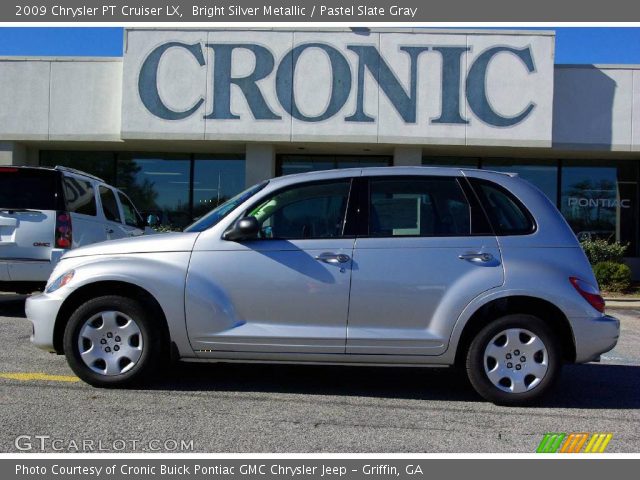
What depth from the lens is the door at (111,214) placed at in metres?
9.30

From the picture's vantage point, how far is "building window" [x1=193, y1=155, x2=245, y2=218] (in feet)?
53.4

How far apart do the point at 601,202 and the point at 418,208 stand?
13029 millimetres

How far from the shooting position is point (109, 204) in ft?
31.8

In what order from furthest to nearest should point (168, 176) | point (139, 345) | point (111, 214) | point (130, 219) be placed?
point (168, 176) < point (130, 219) < point (111, 214) < point (139, 345)

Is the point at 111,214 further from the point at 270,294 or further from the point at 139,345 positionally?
the point at 270,294

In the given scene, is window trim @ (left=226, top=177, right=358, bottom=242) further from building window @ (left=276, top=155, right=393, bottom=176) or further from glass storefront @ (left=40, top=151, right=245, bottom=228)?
glass storefront @ (left=40, top=151, right=245, bottom=228)

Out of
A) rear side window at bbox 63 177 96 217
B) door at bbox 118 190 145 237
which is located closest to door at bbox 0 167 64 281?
rear side window at bbox 63 177 96 217

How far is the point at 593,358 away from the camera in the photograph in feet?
16.0

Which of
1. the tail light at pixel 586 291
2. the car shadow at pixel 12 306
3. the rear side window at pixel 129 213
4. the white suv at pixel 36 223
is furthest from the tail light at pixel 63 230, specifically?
the tail light at pixel 586 291

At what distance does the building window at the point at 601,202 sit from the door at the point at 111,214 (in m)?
11.5

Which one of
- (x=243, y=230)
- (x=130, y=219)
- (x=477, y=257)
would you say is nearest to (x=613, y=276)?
(x=130, y=219)

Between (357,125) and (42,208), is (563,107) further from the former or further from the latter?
(42,208)

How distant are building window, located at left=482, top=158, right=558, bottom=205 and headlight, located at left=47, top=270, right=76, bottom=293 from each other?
42.0ft

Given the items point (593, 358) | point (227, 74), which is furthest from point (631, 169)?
point (593, 358)
